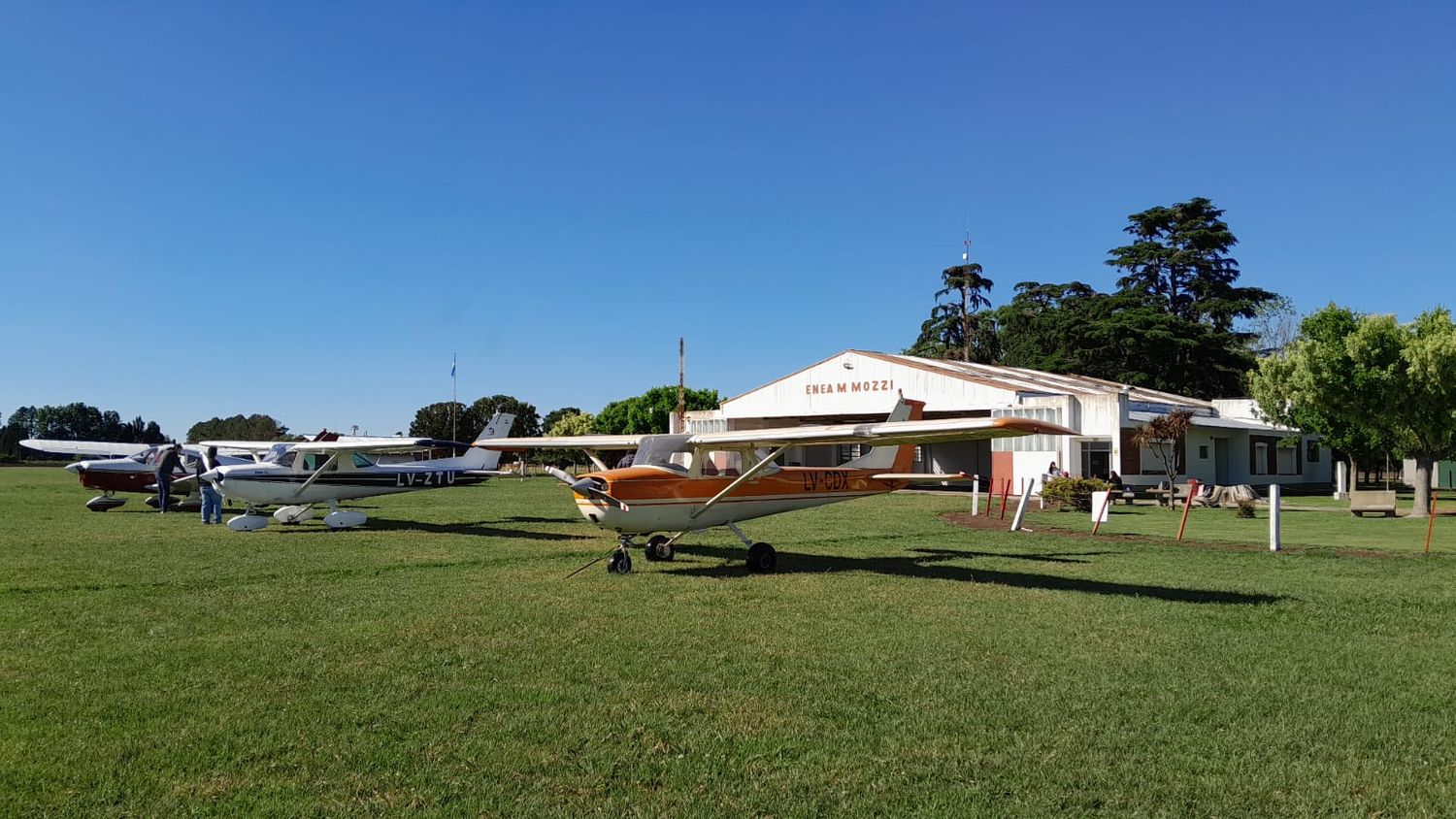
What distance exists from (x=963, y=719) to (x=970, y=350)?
7759 centimetres

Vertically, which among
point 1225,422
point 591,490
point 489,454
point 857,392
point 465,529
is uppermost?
point 857,392

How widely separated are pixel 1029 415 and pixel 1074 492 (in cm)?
1012

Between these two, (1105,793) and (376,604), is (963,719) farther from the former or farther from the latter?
(376,604)

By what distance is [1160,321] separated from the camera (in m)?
58.6

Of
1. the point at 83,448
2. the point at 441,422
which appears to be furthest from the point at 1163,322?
the point at 441,422

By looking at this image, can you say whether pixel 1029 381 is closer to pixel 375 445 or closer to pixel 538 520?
pixel 538 520

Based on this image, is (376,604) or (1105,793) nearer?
(1105,793)

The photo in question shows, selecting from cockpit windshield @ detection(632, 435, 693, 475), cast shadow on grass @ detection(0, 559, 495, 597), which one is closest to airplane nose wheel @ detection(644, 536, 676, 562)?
cockpit windshield @ detection(632, 435, 693, 475)

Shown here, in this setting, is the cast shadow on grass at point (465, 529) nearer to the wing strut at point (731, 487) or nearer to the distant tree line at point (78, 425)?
the wing strut at point (731, 487)

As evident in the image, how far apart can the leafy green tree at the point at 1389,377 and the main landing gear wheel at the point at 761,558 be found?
23.4 m

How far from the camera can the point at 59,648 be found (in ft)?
25.9

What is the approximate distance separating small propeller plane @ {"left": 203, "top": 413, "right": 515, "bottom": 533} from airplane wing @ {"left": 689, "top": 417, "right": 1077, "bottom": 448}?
32.6 feet

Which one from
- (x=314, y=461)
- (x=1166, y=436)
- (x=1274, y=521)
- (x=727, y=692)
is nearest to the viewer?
(x=727, y=692)

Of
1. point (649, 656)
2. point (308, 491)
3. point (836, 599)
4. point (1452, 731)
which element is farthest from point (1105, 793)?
point (308, 491)
